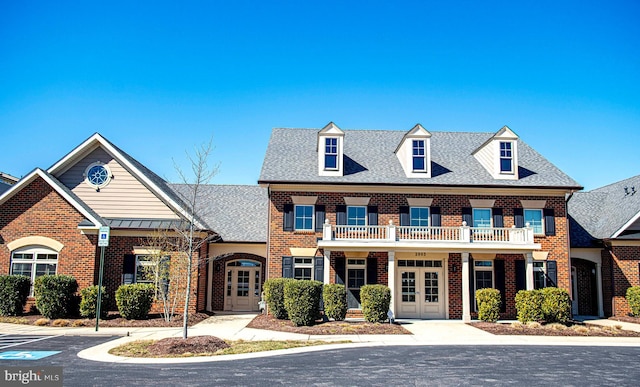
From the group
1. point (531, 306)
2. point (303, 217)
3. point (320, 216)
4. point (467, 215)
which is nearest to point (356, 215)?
point (320, 216)

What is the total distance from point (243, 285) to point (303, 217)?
16.7ft

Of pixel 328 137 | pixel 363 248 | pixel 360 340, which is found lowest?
pixel 360 340

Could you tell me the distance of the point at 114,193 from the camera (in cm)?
2194

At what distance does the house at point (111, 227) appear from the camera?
19984 mm

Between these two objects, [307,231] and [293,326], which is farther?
[307,231]

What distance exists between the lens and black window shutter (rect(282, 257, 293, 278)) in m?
21.9

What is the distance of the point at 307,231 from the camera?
22328 millimetres

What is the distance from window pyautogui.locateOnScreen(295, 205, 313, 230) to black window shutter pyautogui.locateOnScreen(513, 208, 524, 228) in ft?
31.3

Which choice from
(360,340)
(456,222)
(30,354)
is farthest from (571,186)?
(30,354)

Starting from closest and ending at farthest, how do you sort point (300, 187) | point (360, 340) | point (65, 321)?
point (360, 340) → point (65, 321) → point (300, 187)

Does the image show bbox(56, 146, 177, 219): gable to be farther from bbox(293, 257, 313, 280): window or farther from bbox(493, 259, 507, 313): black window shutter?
bbox(493, 259, 507, 313): black window shutter

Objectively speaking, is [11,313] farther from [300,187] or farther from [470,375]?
[470,375]

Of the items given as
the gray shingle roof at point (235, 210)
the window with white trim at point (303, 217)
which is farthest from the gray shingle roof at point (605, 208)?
the gray shingle roof at point (235, 210)

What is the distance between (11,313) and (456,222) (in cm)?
1900
